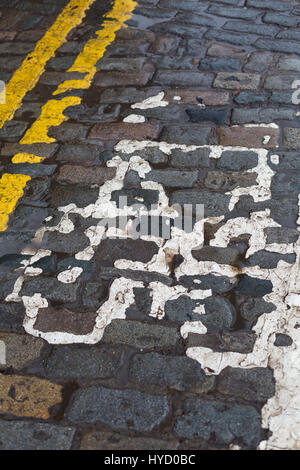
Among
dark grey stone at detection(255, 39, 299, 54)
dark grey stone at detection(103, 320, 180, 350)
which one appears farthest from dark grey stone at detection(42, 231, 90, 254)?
dark grey stone at detection(255, 39, 299, 54)

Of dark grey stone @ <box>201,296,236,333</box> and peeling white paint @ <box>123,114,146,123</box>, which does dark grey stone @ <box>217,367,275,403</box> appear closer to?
dark grey stone @ <box>201,296,236,333</box>

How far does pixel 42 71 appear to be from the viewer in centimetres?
443

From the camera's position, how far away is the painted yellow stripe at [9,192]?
3.11 meters

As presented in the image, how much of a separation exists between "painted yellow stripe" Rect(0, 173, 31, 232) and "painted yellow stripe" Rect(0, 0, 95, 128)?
0.65 metres

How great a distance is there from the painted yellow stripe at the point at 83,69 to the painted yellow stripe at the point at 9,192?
39 cm

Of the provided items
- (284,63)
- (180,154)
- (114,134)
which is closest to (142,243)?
(180,154)

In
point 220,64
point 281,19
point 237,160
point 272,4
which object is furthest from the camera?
point 272,4

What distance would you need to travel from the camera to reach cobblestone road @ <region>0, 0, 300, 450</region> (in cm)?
218

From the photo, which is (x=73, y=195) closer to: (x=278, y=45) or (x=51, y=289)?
(x=51, y=289)

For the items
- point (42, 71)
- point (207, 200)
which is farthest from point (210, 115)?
point (42, 71)

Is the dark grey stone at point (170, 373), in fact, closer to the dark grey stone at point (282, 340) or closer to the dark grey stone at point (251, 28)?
the dark grey stone at point (282, 340)

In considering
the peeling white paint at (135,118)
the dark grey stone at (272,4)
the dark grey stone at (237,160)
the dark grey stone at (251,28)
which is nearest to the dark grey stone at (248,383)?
the dark grey stone at (237,160)

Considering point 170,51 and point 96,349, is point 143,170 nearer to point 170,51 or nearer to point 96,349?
point 96,349

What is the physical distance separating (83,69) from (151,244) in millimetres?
2111
